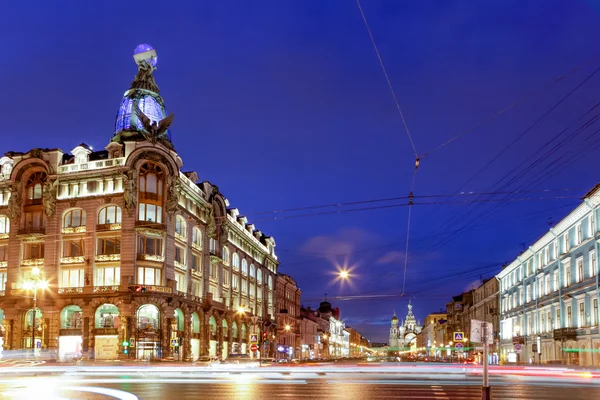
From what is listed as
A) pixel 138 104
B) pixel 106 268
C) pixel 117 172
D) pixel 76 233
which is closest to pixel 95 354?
pixel 106 268

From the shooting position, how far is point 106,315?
66.7 m

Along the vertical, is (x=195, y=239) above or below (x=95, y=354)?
above

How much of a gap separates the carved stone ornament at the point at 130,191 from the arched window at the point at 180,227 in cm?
742

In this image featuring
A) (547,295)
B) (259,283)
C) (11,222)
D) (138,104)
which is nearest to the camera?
(547,295)

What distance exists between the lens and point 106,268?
6762cm

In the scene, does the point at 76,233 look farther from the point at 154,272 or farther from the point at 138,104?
the point at 138,104

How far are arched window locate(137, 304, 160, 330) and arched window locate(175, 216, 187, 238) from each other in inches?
369

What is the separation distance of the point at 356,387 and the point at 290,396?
555cm

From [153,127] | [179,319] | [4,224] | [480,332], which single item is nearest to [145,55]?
[153,127]

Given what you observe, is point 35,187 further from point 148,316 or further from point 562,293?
point 562,293

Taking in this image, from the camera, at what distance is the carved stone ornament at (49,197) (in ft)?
228

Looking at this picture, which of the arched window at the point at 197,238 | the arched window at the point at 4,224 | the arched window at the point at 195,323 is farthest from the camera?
the arched window at the point at 197,238

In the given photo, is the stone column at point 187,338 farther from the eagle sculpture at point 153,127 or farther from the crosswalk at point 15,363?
the crosswalk at point 15,363

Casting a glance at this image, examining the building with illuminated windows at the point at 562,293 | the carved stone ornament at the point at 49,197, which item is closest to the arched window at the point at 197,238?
the carved stone ornament at the point at 49,197
